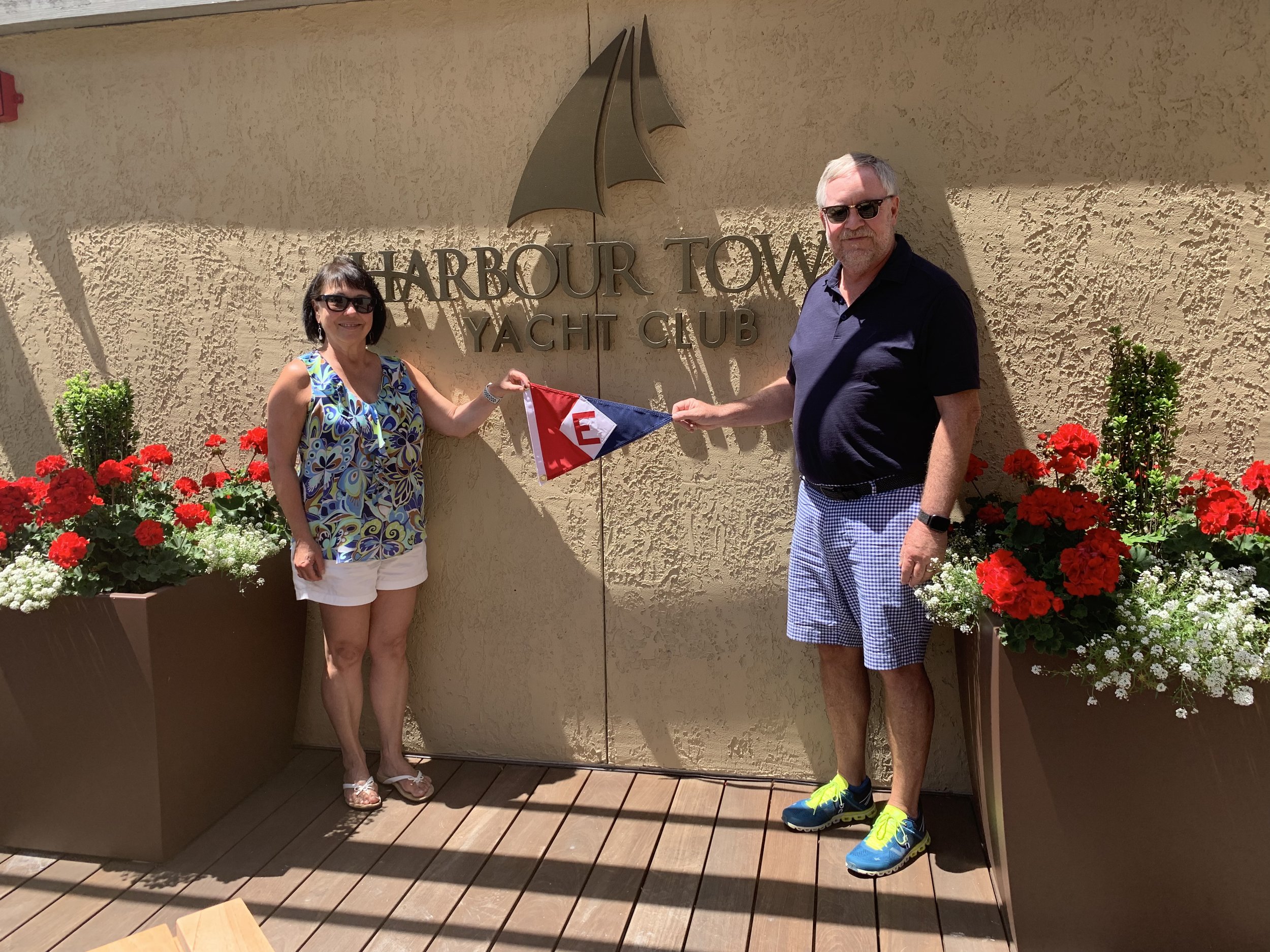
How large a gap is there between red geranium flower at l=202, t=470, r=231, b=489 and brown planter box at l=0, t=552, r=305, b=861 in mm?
563

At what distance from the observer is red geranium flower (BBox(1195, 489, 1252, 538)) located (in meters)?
2.73

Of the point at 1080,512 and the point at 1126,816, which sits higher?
the point at 1080,512

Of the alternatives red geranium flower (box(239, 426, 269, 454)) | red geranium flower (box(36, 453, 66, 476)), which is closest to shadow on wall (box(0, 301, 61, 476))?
red geranium flower (box(36, 453, 66, 476))

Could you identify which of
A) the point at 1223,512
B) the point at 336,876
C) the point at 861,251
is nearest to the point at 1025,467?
the point at 1223,512

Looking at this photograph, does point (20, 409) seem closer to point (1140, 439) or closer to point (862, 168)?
point (862, 168)

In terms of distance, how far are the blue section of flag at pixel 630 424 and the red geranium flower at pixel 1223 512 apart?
1.74 m

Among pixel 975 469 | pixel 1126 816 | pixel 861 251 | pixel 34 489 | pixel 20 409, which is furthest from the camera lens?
pixel 20 409

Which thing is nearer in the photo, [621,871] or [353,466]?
[621,871]

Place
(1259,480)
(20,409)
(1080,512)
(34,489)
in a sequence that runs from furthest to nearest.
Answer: (20,409), (34,489), (1259,480), (1080,512)

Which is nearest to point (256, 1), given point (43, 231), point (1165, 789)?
point (43, 231)

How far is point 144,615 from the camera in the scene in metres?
3.21

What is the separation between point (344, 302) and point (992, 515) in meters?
2.38

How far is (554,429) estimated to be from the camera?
3.70 metres

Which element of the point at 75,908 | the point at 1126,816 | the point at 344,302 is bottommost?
the point at 75,908
